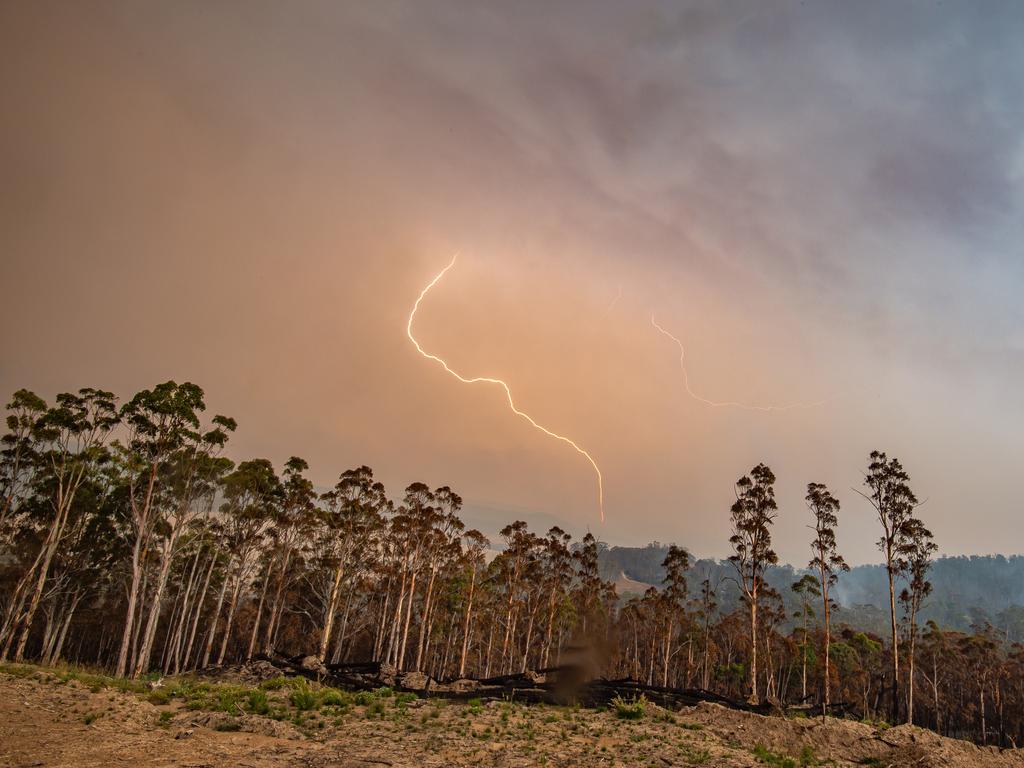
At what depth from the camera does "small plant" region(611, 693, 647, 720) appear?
68.7 ft

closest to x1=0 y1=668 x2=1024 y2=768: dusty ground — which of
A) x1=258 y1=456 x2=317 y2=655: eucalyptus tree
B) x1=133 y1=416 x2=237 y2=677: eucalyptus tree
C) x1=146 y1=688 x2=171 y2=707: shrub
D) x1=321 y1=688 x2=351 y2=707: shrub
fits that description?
x1=321 y1=688 x2=351 y2=707: shrub

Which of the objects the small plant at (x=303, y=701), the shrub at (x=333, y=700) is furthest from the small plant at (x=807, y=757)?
the small plant at (x=303, y=701)

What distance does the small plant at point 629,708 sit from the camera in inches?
825

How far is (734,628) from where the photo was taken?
75.7m

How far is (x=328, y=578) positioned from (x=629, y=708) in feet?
131

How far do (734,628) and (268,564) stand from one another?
64759 millimetres

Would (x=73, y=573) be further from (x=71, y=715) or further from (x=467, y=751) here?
(x=467, y=751)

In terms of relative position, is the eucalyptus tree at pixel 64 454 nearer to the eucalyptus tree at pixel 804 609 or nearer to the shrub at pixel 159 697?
the shrub at pixel 159 697

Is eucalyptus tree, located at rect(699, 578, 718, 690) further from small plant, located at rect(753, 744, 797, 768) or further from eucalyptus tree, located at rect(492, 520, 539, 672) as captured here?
small plant, located at rect(753, 744, 797, 768)

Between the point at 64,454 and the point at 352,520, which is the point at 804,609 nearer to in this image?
the point at 352,520

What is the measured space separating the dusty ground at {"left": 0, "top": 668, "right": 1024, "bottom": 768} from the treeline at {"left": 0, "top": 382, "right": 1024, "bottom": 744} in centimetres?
499

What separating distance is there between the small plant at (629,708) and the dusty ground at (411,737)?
0.51 metres

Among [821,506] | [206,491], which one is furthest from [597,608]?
[206,491]

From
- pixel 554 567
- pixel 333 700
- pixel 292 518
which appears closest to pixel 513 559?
pixel 554 567
